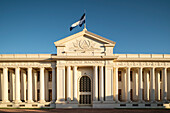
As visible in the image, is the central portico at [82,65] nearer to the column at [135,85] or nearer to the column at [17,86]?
the column at [135,85]

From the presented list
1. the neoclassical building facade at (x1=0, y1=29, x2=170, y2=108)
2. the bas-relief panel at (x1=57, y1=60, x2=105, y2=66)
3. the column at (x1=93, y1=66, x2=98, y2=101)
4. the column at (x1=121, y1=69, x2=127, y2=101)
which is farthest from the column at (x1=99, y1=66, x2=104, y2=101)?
the column at (x1=121, y1=69, x2=127, y2=101)

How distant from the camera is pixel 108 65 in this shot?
32.2 metres

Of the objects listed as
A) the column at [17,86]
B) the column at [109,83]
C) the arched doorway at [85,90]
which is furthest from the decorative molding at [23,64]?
the column at [109,83]

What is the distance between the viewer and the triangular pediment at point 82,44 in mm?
32656

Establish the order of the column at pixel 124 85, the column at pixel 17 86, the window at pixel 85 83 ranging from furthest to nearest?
the column at pixel 124 85
the window at pixel 85 83
the column at pixel 17 86

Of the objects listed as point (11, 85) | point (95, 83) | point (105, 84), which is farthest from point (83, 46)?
point (11, 85)

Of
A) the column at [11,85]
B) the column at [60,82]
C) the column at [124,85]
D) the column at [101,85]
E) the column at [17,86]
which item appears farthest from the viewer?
the column at [11,85]

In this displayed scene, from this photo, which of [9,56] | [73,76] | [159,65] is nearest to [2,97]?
[9,56]

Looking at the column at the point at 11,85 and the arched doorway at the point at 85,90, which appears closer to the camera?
the arched doorway at the point at 85,90

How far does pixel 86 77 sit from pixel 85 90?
106 inches

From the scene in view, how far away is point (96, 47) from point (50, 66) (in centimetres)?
1032

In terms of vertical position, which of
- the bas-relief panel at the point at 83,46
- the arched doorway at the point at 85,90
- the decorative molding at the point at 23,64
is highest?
the bas-relief panel at the point at 83,46

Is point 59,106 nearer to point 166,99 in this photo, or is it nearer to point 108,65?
point 108,65

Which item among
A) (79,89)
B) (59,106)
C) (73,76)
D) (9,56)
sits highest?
(9,56)
